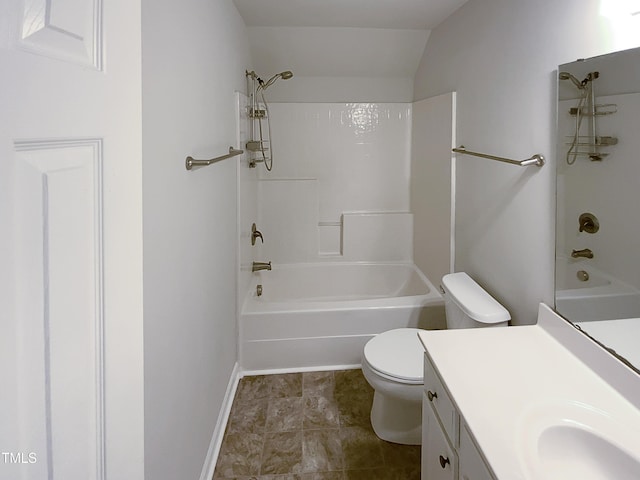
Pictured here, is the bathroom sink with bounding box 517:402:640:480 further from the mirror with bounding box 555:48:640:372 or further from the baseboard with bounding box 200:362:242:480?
the baseboard with bounding box 200:362:242:480

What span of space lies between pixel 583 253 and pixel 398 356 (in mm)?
924

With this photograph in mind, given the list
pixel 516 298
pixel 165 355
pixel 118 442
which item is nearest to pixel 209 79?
pixel 165 355

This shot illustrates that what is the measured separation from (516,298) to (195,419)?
1443mm

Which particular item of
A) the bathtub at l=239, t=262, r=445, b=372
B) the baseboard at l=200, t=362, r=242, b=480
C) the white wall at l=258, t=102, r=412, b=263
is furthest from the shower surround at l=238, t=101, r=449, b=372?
the baseboard at l=200, t=362, r=242, b=480

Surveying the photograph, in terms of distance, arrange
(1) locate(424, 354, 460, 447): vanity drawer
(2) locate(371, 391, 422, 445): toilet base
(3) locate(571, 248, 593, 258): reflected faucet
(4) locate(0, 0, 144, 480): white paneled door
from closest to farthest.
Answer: (4) locate(0, 0, 144, 480): white paneled door
(1) locate(424, 354, 460, 447): vanity drawer
(3) locate(571, 248, 593, 258): reflected faucet
(2) locate(371, 391, 422, 445): toilet base

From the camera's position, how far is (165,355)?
1.23m

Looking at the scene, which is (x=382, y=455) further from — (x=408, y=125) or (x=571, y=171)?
(x=408, y=125)

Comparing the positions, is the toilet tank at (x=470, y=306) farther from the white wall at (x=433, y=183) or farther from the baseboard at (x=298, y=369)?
the baseboard at (x=298, y=369)

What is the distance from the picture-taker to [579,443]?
94 centimetres

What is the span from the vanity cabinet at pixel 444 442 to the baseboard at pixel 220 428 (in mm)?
918

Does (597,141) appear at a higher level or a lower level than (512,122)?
lower

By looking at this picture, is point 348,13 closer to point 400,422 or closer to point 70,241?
point 400,422

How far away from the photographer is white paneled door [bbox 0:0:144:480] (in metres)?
0.42

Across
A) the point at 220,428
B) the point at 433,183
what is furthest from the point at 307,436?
the point at 433,183
